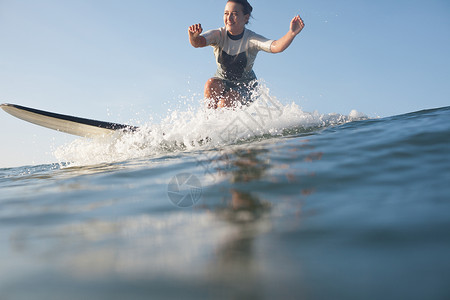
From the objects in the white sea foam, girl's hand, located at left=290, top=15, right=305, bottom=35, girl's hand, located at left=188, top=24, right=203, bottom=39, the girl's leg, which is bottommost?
the white sea foam

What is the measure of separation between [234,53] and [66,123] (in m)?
3.03

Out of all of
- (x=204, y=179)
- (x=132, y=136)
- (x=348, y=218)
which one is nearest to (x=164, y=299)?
(x=348, y=218)

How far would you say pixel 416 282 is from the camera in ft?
2.52

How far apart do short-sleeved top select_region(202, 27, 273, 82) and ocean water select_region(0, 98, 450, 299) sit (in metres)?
3.20

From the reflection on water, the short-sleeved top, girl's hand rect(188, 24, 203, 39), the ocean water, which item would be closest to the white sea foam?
the short-sleeved top

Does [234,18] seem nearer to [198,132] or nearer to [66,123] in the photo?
[198,132]

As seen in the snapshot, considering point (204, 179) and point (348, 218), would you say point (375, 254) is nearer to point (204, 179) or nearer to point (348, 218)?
point (348, 218)

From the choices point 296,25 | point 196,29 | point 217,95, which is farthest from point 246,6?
point 217,95

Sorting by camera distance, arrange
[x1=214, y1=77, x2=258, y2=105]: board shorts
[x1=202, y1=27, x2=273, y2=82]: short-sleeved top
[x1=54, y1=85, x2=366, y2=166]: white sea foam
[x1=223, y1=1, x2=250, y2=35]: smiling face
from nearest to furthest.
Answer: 1. [x1=54, y1=85, x2=366, y2=166]: white sea foam
2. [x1=223, y1=1, x2=250, y2=35]: smiling face
3. [x1=202, y1=27, x2=273, y2=82]: short-sleeved top
4. [x1=214, y1=77, x2=258, y2=105]: board shorts

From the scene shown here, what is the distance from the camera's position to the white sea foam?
4359mm

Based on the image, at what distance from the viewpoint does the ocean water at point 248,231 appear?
817 millimetres

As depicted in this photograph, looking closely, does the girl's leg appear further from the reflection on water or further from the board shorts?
the reflection on water

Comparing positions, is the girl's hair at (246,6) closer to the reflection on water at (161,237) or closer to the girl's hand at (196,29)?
the girl's hand at (196,29)

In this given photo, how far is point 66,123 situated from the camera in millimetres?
5105
